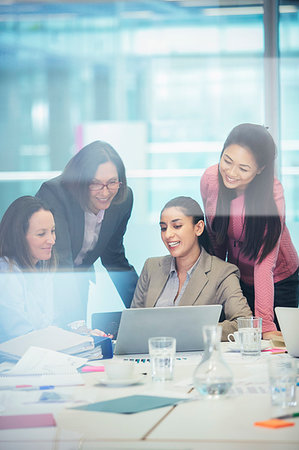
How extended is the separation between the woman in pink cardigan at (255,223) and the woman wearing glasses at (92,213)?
20.7 inches

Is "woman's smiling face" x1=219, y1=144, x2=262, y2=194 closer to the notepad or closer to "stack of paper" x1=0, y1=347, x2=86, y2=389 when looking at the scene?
"stack of paper" x1=0, y1=347, x2=86, y2=389

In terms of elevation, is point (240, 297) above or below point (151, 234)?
below

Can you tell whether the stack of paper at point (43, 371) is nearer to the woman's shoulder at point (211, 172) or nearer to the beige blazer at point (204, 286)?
the beige blazer at point (204, 286)

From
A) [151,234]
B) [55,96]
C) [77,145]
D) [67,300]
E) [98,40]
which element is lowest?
[67,300]

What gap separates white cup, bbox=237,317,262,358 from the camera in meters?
2.29

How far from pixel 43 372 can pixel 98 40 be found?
250 centimetres

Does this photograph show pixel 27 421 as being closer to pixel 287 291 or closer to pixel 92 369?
pixel 92 369

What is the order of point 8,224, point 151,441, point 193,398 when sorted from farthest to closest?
point 8,224
point 193,398
point 151,441

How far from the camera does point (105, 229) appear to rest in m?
3.78

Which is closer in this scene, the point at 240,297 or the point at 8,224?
the point at 240,297

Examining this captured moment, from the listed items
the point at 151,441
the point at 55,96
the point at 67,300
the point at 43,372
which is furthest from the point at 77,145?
the point at 151,441

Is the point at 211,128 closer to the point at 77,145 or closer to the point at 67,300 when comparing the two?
the point at 77,145

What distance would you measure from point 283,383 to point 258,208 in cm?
226

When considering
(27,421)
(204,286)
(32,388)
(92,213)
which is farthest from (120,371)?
(92,213)
